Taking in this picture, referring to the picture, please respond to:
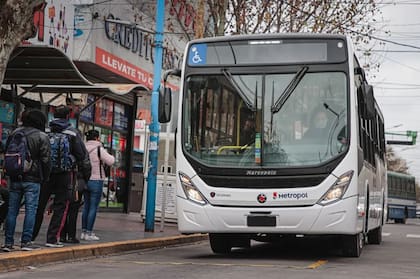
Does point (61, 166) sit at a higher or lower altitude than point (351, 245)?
higher

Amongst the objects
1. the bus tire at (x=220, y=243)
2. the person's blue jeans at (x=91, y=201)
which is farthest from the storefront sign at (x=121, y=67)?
the bus tire at (x=220, y=243)

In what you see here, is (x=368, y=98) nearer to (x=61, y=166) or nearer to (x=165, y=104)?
(x=165, y=104)

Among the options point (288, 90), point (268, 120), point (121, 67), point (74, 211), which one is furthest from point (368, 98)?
point (121, 67)

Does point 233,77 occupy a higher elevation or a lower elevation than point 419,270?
higher

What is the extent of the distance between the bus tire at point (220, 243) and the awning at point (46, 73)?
3971 millimetres

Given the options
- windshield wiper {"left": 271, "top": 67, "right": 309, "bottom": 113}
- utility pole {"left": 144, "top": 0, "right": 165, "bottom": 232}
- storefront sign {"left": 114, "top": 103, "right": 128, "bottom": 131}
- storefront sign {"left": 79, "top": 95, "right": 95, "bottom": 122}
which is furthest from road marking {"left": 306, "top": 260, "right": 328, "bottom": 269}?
storefront sign {"left": 114, "top": 103, "right": 128, "bottom": 131}

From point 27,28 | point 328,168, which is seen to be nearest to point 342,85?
point 328,168

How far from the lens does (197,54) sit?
1150cm

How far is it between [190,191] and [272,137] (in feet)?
4.72

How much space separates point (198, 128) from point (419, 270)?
376cm

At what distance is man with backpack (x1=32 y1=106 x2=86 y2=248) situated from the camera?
1034 centimetres

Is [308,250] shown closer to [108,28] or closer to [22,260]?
[22,260]

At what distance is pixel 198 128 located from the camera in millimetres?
11211

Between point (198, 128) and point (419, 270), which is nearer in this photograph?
point (419, 270)
